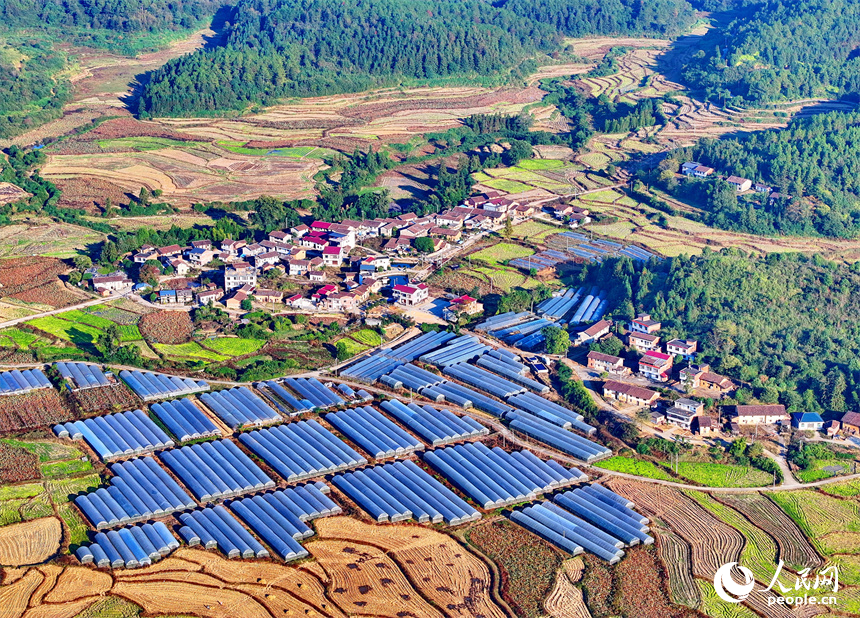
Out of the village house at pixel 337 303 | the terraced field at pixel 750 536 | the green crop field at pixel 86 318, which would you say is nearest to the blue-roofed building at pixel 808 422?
the terraced field at pixel 750 536

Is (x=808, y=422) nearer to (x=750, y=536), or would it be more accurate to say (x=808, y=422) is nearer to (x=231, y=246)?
(x=750, y=536)

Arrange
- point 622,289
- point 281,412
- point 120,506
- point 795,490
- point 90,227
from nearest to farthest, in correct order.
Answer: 1. point 120,506
2. point 795,490
3. point 281,412
4. point 622,289
5. point 90,227

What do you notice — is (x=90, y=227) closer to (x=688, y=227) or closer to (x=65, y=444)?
(x=65, y=444)

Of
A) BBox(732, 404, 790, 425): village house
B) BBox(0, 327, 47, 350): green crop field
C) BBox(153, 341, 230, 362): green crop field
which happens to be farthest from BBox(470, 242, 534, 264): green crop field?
BBox(0, 327, 47, 350): green crop field

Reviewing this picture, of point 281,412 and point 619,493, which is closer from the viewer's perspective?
point 619,493

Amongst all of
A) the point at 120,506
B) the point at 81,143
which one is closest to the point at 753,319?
the point at 120,506

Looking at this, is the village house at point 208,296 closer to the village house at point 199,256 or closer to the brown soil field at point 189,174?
the village house at point 199,256

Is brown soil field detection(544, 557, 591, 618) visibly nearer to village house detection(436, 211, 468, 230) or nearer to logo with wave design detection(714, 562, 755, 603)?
logo with wave design detection(714, 562, 755, 603)

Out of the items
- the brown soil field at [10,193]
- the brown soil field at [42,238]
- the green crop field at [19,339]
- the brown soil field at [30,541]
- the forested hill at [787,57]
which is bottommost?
the brown soil field at [30,541]
